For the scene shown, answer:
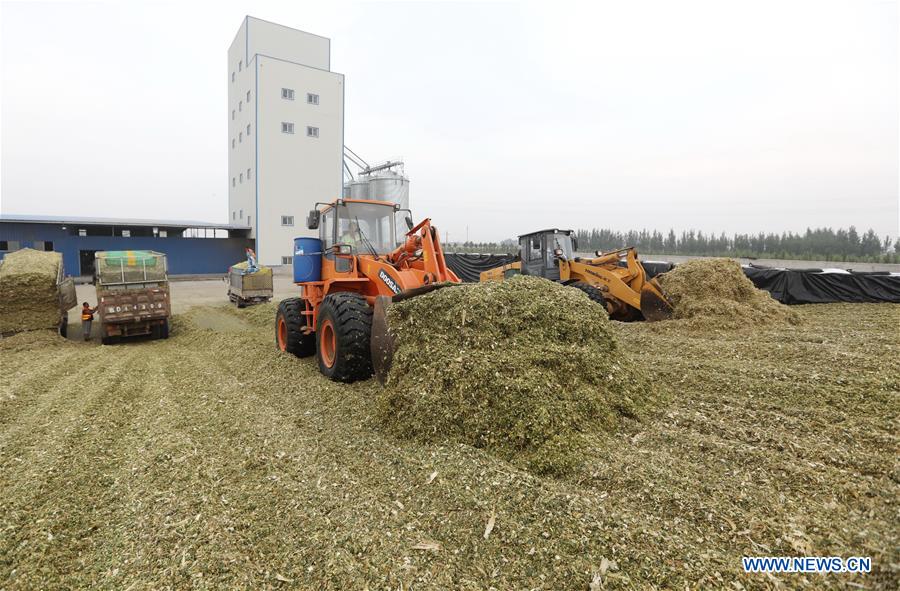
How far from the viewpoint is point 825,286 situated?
37.5 ft

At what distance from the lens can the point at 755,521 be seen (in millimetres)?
2424

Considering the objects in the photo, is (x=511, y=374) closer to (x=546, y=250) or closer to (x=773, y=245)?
(x=546, y=250)

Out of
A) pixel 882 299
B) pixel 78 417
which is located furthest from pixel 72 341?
pixel 882 299

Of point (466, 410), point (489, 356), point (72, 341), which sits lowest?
point (72, 341)

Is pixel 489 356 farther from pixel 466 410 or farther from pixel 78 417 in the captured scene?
pixel 78 417

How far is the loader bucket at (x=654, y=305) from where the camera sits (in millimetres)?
8914

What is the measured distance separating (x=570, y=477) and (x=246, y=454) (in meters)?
2.52

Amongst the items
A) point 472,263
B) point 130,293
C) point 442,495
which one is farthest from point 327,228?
point 472,263

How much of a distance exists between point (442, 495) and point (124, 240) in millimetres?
34458

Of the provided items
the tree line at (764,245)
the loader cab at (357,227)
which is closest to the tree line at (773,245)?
the tree line at (764,245)

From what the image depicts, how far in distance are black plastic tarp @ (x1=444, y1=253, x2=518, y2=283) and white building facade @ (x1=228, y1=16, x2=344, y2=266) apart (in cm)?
1245

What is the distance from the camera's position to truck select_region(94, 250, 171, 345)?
31.2 ft

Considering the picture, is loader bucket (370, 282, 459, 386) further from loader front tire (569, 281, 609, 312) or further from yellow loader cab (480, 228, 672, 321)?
loader front tire (569, 281, 609, 312)

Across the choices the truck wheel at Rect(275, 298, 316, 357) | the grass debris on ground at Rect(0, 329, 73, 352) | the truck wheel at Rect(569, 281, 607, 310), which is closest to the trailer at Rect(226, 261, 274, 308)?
the grass debris on ground at Rect(0, 329, 73, 352)
